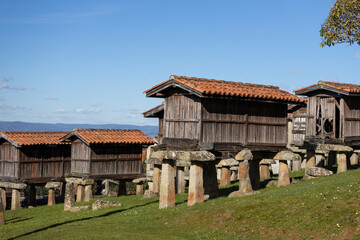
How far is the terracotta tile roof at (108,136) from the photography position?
3081 cm

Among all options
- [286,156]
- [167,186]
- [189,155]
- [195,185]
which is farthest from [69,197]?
[286,156]

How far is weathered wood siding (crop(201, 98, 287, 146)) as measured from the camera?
21359 millimetres

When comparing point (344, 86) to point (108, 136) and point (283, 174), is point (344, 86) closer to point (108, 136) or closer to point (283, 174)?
point (283, 174)

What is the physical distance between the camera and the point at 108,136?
31.8 metres

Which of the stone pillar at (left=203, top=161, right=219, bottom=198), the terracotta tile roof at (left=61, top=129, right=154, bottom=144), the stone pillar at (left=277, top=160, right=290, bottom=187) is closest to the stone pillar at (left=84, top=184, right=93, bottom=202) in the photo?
the terracotta tile roof at (left=61, top=129, right=154, bottom=144)

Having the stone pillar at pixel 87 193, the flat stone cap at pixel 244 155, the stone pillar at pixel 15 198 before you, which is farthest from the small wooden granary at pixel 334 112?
the stone pillar at pixel 15 198

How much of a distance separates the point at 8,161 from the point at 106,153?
7270mm

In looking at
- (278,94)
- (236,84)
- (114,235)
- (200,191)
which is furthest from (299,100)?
(114,235)

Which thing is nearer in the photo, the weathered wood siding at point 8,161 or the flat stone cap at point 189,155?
the flat stone cap at point 189,155

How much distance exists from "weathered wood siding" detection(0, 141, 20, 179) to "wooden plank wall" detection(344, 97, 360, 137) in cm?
2064

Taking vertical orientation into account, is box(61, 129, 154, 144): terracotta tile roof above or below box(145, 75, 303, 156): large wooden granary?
below

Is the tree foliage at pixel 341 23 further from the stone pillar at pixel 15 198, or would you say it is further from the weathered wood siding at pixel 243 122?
the stone pillar at pixel 15 198

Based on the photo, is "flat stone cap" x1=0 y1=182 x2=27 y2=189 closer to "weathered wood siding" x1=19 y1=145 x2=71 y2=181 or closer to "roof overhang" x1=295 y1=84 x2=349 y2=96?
"weathered wood siding" x1=19 y1=145 x2=71 y2=181

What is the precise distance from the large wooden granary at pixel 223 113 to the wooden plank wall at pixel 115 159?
9428 mm
